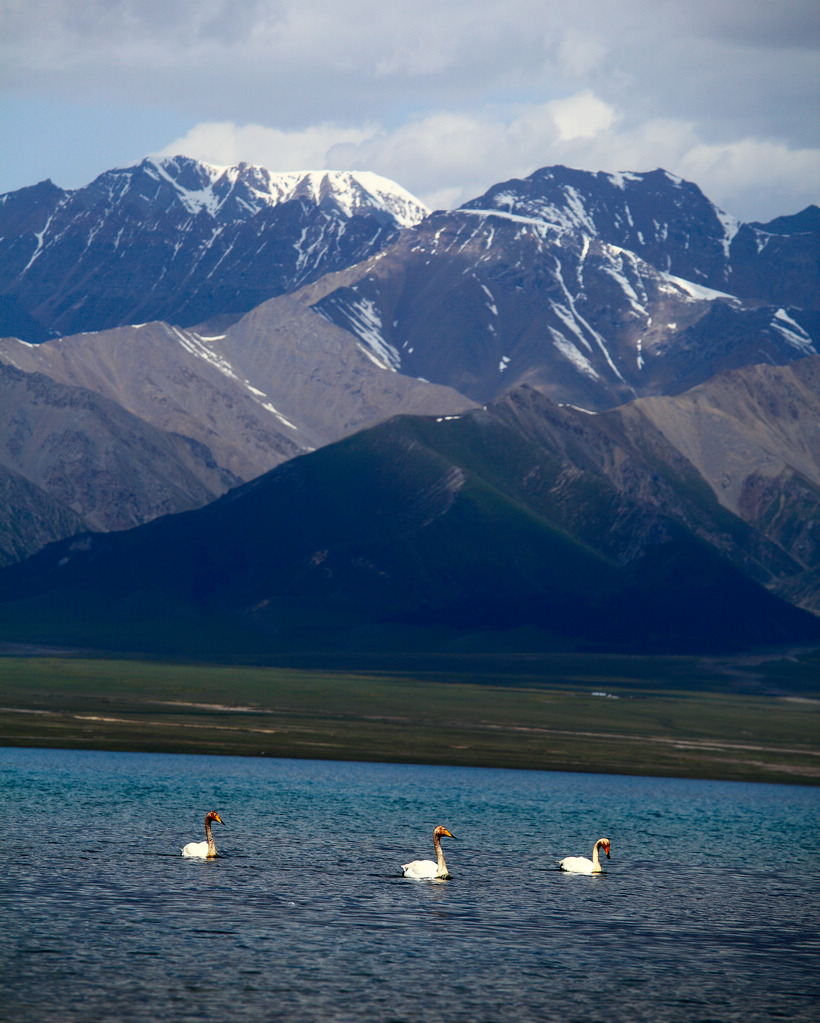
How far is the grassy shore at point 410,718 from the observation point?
4109 inches

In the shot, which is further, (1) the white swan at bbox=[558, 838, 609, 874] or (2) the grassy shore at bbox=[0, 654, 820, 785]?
(2) the grassy shore at bbox=[0, 654, 820, 785]

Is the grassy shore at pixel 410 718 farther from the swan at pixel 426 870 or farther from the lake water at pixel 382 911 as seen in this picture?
the swan at pixel 426 870

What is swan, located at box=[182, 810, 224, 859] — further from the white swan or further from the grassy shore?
the grassy shore

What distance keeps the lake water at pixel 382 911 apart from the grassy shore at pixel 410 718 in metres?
27.5

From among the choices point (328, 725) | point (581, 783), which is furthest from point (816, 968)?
point (328, 725)

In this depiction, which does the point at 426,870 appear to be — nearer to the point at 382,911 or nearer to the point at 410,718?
the point at 382,911

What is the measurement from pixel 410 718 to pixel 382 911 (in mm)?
88933

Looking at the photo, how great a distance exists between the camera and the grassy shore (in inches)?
4109

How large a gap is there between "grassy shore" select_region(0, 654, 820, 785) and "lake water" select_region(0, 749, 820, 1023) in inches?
1082

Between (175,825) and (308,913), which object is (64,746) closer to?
(175,825)

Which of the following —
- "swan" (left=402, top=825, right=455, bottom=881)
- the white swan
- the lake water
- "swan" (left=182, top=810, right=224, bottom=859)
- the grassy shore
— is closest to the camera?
the lake water

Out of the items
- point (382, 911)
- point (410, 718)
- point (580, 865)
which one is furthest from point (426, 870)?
point (410, 718)

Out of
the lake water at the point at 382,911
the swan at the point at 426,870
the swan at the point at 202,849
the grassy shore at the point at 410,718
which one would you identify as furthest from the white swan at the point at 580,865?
the grassy shore at the point at 410,718

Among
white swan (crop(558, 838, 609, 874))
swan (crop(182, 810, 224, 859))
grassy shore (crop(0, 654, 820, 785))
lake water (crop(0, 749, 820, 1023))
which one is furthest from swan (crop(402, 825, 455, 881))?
grassy shore (crop(0, 654, 820, 785))
